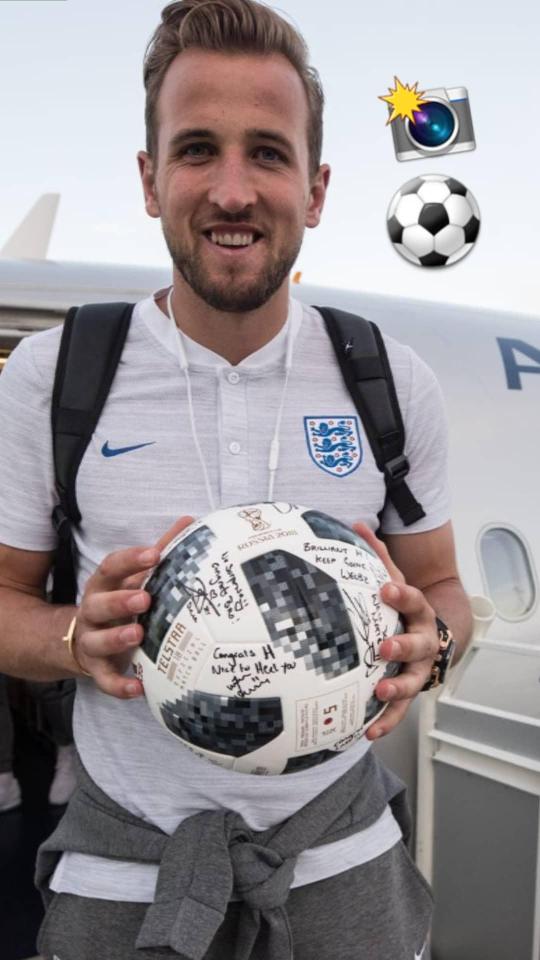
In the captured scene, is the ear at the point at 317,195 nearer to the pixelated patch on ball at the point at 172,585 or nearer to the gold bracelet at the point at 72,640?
the pixelated patch on ball at the point at 172,585

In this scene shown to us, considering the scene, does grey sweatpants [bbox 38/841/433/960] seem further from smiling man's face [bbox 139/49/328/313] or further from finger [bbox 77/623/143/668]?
smiling man's face [bbox 139/49/328/313]

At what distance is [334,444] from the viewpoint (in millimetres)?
1637

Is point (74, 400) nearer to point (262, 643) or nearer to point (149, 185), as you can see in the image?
point (149, 185)

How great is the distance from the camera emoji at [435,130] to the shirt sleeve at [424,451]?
308 centimetres

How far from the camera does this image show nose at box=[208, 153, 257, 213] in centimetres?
149

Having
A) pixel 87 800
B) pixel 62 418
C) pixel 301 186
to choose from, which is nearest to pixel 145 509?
pixel 62 418

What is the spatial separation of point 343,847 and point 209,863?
0.27 m

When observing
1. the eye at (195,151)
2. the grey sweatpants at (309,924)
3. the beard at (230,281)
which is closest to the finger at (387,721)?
the grey sweatpants at (309,924)

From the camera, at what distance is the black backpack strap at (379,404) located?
1.67m

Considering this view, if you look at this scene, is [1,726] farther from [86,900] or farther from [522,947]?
[86,900]

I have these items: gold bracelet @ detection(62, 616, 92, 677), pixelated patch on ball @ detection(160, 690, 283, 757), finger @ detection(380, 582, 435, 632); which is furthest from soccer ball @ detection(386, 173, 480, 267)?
pixelated patch on ball @ detection(160, 690, 283, 757)

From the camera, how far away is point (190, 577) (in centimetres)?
129

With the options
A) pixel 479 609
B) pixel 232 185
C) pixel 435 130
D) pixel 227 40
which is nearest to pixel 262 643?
pixel 232 185

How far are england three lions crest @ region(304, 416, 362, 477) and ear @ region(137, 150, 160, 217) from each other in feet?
1.76
